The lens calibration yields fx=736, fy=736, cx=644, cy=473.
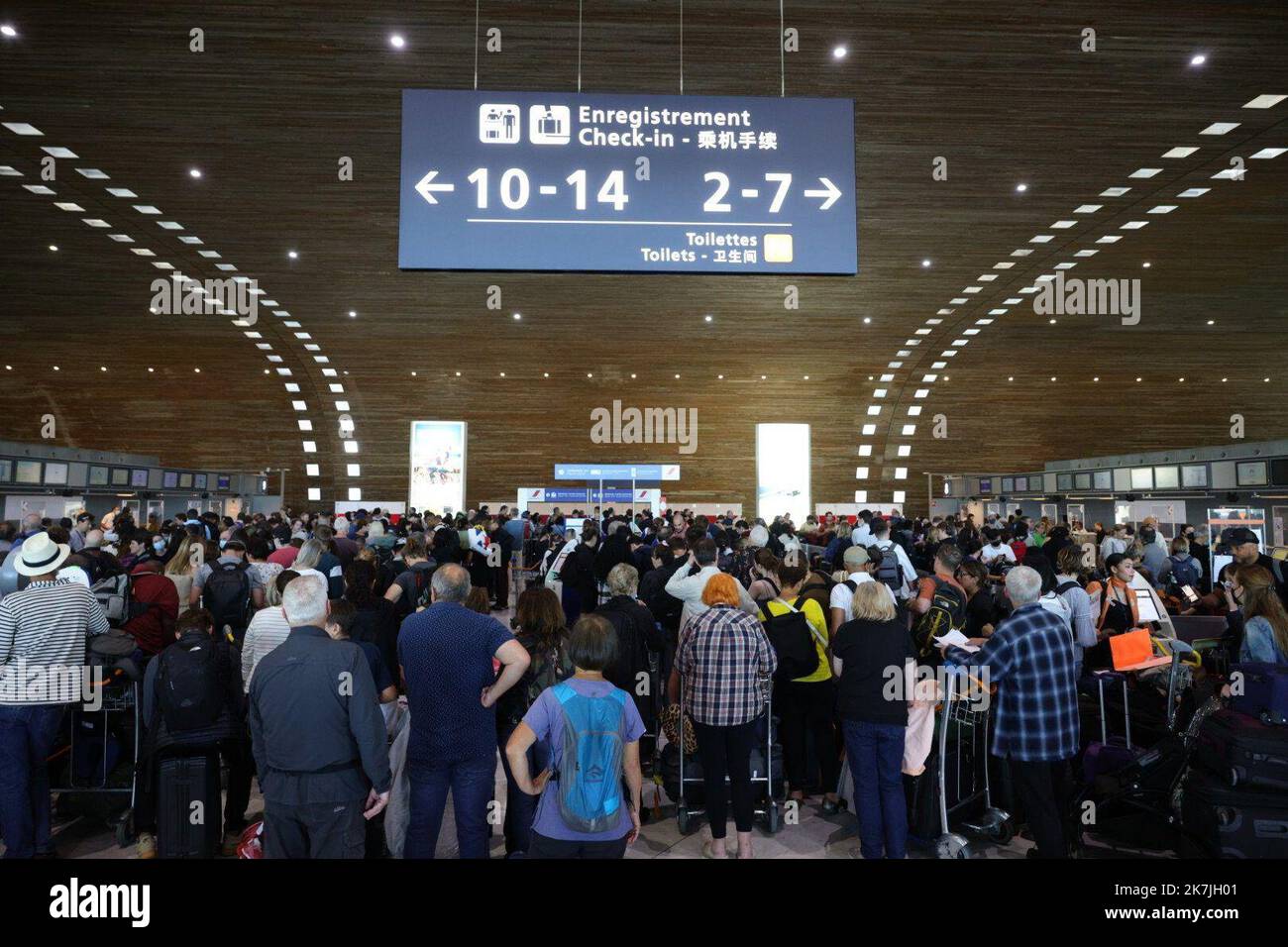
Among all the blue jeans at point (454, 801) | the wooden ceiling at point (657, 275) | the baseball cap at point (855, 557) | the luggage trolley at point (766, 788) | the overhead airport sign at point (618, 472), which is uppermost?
the wooden ceiling at point (657, 275)

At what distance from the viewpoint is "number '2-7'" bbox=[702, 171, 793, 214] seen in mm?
5832

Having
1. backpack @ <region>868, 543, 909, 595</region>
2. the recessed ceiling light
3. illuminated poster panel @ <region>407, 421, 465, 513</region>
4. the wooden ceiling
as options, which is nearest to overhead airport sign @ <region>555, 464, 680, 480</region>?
the wooden ceiling

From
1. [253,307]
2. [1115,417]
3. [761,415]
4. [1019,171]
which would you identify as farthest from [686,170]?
[1115,417]

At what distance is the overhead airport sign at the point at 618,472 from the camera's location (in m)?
26.0

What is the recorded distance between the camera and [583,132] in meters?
5.89

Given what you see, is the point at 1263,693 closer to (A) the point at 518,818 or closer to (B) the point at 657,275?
(A) the point at 518,818

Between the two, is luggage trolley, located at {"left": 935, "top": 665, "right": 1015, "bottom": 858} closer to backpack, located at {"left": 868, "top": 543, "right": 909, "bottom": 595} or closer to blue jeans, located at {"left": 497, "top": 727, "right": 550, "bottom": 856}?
blue jeans, located at {"left": 497, "top": 727, "right": 550, "bottom": 856}

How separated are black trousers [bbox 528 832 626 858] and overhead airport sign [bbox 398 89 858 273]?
420 cm

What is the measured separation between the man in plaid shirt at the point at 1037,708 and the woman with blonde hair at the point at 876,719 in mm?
487

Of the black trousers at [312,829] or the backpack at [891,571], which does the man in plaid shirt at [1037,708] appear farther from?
the backpack at [891,571]

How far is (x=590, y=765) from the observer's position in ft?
9.45

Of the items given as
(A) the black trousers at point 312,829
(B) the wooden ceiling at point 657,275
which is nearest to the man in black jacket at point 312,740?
(A) the black trousers at point 312,829
